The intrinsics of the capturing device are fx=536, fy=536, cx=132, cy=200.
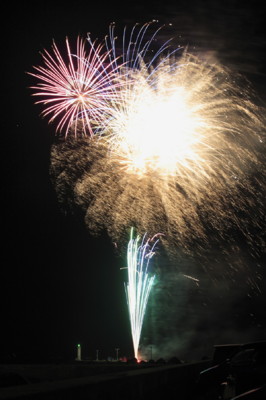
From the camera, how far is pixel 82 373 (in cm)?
1686

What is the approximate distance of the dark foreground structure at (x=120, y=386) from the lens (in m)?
4.90

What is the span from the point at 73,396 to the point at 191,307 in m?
50.6

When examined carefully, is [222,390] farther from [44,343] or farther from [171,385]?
[44,343]

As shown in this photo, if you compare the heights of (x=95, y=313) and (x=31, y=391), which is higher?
(x=95, y=313)

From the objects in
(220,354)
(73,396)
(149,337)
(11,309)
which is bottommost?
(73,396)

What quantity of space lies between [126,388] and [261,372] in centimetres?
359

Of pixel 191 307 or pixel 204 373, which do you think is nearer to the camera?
pixel 204 373

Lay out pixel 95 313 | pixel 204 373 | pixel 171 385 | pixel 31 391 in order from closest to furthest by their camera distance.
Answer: pixel 31 391, pixel 171 385, pixel 204 373, pixel 95 313

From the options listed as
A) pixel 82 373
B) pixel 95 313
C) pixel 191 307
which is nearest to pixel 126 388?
pixel 82 373

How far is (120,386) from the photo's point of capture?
20.8ft

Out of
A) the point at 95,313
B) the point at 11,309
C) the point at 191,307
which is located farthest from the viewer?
the point at 95,313

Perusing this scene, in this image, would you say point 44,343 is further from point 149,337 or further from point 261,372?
point 261,372

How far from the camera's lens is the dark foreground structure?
490 centimetres

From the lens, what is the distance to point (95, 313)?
7369 centimetres
